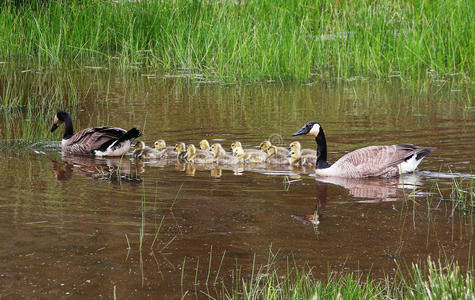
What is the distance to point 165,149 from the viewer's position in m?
10.6

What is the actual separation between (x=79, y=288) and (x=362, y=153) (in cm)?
472

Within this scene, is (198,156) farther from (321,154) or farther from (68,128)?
(68,128)

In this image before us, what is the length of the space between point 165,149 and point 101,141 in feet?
3.49

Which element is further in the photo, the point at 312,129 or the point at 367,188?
the point at 312,129

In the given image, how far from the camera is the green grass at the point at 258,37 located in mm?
16438

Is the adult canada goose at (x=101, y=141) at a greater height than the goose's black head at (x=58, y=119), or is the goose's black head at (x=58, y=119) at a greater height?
the goose's black head at (x=58, y=119)

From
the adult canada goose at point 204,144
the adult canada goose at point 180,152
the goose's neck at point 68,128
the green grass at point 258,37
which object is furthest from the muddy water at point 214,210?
the green grass at point 258,37

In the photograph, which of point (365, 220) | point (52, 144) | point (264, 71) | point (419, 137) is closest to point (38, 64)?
point (264, 71)

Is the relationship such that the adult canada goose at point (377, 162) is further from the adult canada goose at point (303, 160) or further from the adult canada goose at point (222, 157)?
the adult canada goose at point (222, 157)

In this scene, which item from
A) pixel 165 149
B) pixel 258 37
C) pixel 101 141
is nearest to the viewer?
pixel 165 149

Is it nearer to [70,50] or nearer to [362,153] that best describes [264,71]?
[70,50]

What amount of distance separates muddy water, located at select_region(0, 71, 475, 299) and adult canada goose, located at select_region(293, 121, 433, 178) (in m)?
A: 0.16

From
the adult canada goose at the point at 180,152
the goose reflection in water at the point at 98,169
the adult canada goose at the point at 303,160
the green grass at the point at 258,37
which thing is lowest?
the goose reflection in water at the point at 98,169

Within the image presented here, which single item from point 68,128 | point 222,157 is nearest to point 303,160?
point 222,157
